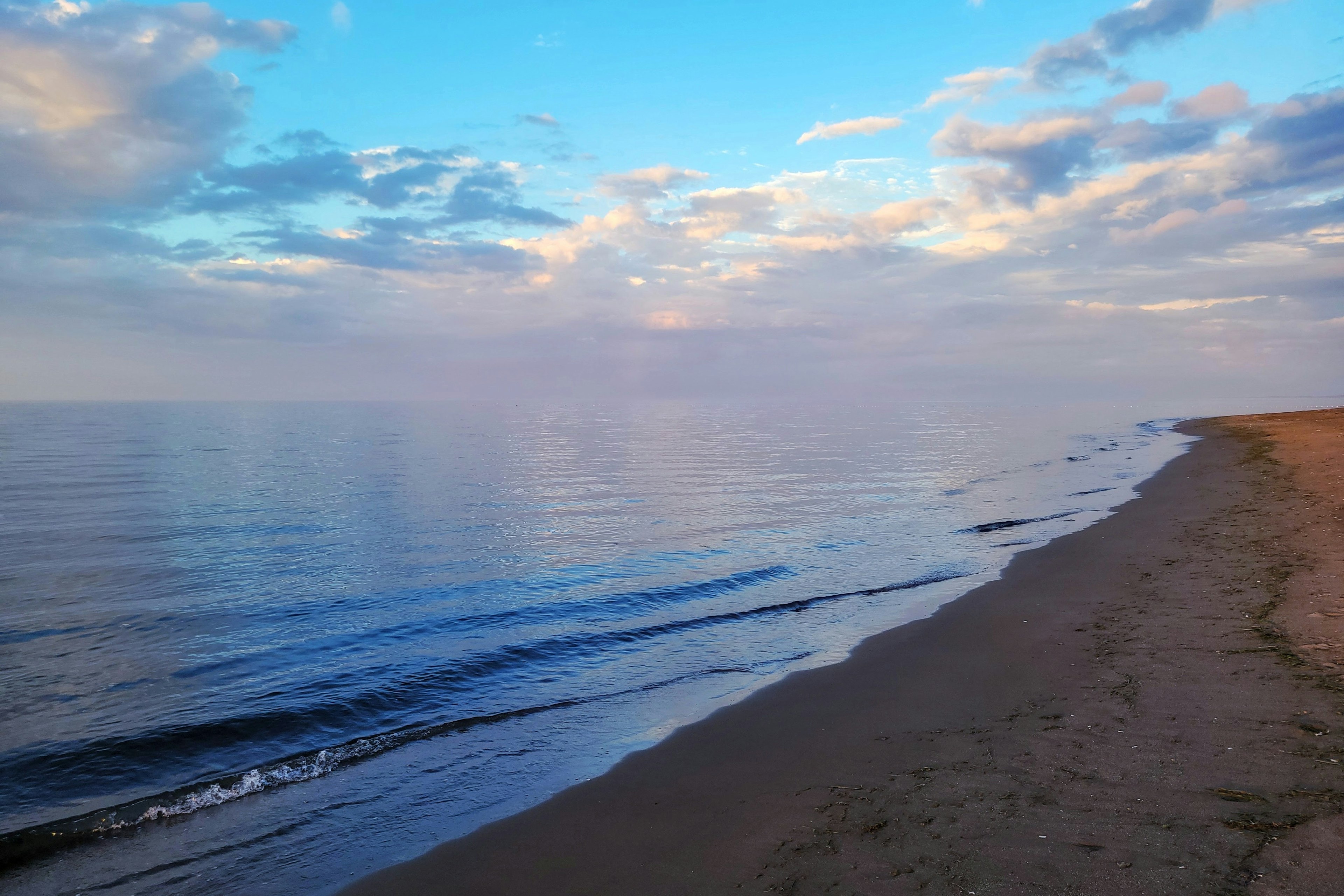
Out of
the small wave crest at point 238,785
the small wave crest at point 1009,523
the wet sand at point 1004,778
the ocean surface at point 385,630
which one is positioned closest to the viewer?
the wet sand at point 1004,778

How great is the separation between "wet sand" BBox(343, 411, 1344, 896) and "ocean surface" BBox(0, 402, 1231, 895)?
1056mm

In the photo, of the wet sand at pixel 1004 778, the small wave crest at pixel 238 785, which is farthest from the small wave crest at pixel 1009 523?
the small wave crest at pixel 238 785

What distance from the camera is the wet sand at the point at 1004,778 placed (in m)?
5.20

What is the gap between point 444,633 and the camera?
45.7 ft

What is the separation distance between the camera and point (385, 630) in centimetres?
1411

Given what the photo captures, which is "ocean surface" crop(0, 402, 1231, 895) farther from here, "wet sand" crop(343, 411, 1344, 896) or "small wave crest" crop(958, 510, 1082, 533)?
"wet sand" crop(343, 411, 1344, 896)

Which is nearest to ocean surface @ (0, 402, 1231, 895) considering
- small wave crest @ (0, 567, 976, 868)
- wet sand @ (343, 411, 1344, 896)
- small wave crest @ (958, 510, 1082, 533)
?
small wave crest @ (0, 567, 976, 868)

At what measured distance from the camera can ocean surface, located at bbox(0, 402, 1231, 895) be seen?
7.39m

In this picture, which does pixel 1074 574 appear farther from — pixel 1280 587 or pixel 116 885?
pixel 116 885

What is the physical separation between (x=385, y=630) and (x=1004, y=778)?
39.0ft

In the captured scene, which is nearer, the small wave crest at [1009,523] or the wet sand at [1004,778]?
the wet sand at [1004,778]

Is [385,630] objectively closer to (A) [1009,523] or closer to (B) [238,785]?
(B) [238,785]

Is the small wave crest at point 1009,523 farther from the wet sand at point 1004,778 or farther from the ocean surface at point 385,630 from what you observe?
the wet sand at point 1004,778

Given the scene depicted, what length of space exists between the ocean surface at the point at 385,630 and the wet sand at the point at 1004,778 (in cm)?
106
